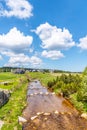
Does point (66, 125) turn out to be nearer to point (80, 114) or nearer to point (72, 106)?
point (80, 114)

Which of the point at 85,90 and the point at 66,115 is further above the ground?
the point at 85,90

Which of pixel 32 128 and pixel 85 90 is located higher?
pixel 85 90

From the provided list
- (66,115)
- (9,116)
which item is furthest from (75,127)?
(9,116)

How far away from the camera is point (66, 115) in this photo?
41750 mm

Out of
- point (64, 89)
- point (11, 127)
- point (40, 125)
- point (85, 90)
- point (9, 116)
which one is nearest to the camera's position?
point (11, 127)

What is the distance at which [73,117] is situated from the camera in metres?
40.0

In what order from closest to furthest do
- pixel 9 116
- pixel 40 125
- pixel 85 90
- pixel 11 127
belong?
pixel 11 127
pixel 40 125
pixel 9 116
pixel 85 90

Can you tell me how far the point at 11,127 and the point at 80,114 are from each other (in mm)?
13983

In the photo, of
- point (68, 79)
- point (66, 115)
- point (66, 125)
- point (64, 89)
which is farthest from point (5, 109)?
point (68, 79)

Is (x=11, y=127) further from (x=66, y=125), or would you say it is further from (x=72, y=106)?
(x=72, y=106)

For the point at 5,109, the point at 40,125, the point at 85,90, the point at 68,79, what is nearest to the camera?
the point at 40,125

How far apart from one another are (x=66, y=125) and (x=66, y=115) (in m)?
6.84

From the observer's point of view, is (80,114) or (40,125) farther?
(80,114)

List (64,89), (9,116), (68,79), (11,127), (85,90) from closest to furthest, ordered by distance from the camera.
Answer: (11,127) < (9,116) < (85,90) < (64,89) < (68,79)
